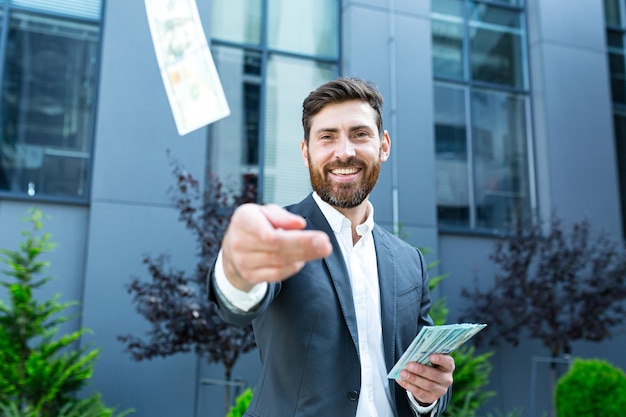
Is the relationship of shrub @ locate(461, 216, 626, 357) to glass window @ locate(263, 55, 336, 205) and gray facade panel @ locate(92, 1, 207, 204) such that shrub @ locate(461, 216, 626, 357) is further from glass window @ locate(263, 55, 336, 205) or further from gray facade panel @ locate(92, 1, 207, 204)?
gray facade panel @ locate(92, 1, 207, 204)

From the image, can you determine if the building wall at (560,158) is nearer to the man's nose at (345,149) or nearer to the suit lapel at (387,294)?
the suit lapel at (387,294)

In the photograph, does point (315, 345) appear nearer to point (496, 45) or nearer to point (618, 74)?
point (496, 45)

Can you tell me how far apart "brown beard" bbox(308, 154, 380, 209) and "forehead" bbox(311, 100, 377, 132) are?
129 mm

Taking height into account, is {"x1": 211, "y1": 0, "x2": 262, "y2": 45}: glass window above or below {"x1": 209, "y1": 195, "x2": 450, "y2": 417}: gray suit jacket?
above

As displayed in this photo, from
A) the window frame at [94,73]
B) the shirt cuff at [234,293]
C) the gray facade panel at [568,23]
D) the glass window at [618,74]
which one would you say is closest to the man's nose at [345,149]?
the shirt cuff at [234,293]

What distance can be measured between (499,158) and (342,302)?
8321 millimetres

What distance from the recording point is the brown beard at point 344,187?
2.06 metres

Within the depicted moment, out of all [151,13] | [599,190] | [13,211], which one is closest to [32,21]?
[151,13]

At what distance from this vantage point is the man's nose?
2047mm

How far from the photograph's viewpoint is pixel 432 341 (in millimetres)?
1776

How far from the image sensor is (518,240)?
27.4 feet

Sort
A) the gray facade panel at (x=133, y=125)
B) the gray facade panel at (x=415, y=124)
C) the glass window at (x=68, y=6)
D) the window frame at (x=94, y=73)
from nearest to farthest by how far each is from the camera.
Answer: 1. the window frame at (x=94, y=73)
2. the gray facade panel at (x=133, y=125)
3. the glass window at (x=68, y=6)
4. the gray facade panel at (x=415, y=124)

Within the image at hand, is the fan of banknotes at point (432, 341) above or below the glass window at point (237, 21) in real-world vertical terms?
below

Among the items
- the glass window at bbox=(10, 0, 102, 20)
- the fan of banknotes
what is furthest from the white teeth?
the glass window at bbox=(10, 0, 102, 20)
